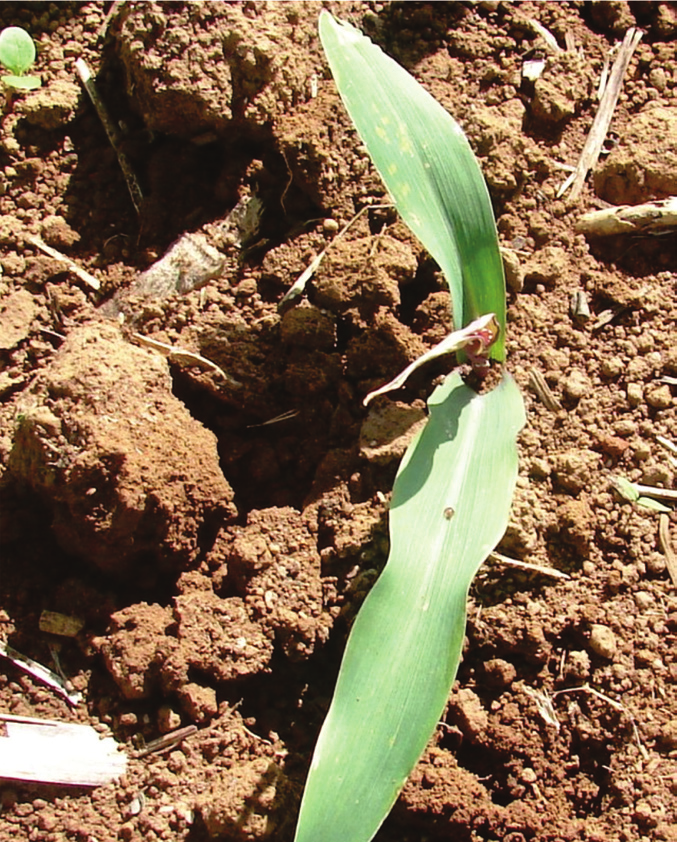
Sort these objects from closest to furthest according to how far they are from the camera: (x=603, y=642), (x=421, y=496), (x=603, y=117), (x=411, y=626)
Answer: (x=411, y=626) < (x=421, y=496) < (x=603, y=642) < (x=603, y=117)

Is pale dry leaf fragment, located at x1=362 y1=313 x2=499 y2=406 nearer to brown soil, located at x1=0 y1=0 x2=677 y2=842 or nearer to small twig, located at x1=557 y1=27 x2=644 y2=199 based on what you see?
brown soil, located at x1=0 y1=0 x2=677 y2=842

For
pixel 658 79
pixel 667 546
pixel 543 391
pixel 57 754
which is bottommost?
pixel 57 754

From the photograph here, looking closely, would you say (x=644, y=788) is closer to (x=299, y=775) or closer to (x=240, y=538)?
(x=299, y=775)

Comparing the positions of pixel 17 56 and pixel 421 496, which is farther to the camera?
pixel 17 56

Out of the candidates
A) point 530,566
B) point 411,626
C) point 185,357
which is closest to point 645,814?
point 530,566

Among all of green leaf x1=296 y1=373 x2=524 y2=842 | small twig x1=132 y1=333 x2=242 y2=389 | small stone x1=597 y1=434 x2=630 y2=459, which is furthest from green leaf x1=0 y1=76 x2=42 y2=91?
small stone x1=597 y1=434 x2=630 y2=459

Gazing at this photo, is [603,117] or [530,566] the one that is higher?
[603,117]

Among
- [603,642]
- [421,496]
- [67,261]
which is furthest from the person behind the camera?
[67,261]

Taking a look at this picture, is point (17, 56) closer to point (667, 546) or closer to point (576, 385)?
point (576, 385)
